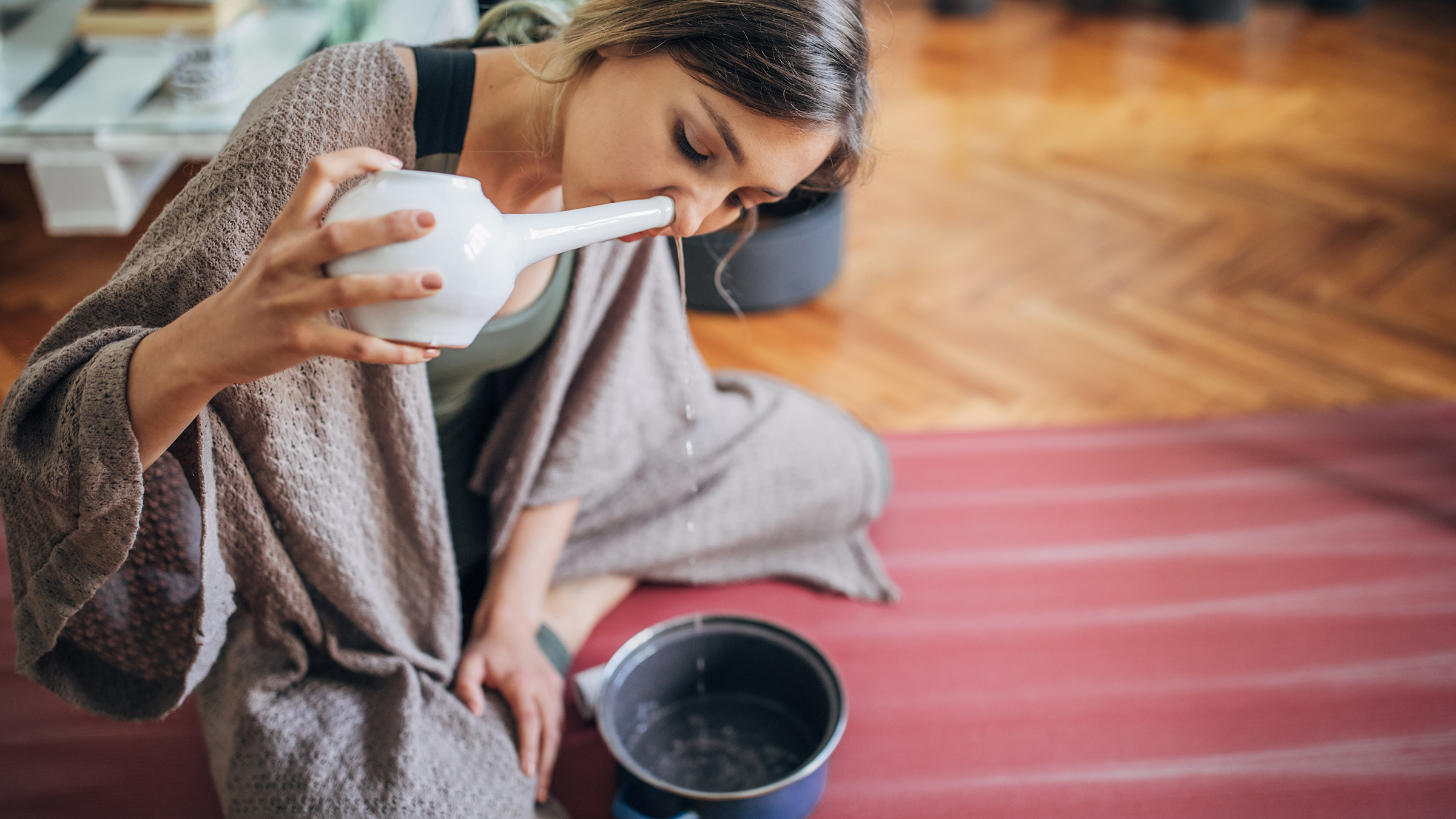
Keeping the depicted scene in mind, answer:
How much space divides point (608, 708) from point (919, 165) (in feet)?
5.75

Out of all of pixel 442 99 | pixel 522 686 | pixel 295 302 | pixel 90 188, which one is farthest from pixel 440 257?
pixel 90 188

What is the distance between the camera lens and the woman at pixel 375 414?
552 millimetres

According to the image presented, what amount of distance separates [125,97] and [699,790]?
56.2 inches

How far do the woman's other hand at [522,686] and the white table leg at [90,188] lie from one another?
106cm

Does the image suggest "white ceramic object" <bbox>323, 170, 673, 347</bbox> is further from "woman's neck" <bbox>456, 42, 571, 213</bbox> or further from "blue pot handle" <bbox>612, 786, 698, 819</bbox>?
"blue pot handle" <bbox>612, 786, 698, 819</bbox>

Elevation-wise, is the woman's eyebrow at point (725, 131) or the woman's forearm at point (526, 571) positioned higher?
the woman's eyebrow at point (725, 131)

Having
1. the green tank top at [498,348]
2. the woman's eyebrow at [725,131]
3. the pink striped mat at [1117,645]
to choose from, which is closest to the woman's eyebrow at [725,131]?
the woman's eyebrow at [725,131]

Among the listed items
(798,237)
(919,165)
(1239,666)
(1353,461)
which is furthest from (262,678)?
(919,165)

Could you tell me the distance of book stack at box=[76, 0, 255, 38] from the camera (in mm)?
1633

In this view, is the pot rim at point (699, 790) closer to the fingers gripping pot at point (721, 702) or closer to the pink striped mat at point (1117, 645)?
the fingers gripping pot at point (721, 702)

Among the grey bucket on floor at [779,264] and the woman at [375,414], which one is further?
the grey bucket on floor at [779,264]

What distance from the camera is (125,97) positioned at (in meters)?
1.59

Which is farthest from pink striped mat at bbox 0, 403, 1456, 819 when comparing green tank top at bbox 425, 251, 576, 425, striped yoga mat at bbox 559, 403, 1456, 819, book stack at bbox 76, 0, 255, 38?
book stack at bbox 76, 0, 255, 38

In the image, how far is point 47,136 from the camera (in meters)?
1.51
